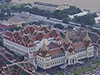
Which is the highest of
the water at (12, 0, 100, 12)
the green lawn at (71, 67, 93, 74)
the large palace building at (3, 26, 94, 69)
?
the large palace building at (3, 26, 94, 69)

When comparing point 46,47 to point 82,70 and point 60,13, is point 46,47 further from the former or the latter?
point 60,13

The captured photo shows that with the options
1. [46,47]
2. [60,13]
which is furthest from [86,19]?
[46,47]

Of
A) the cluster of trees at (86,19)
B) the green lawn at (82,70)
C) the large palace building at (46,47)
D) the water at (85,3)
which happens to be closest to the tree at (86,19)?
the cluster of trees at (86,19)

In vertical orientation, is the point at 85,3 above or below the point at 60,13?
below

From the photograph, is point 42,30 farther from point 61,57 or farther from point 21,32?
point 61,57

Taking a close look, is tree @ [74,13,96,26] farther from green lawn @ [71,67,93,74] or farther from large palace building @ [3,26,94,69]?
green lawn @ [71,67,93,74]

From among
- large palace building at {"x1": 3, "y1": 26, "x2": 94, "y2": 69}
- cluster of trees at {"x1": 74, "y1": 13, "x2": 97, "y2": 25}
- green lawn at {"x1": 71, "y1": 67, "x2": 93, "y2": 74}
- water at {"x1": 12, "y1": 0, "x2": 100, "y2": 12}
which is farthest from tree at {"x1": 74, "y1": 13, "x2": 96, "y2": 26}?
green lawn at {"x1": 71, "y1": 67, "x2": 93, "y2": 74}

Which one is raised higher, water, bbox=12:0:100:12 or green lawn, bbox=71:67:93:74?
green lawn, bbox=71:67:93:74

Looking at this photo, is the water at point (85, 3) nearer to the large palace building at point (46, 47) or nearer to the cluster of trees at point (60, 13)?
the cluster of trees at point (60, 13)

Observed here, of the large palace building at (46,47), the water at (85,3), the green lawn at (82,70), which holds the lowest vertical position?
the water at (85,3)
